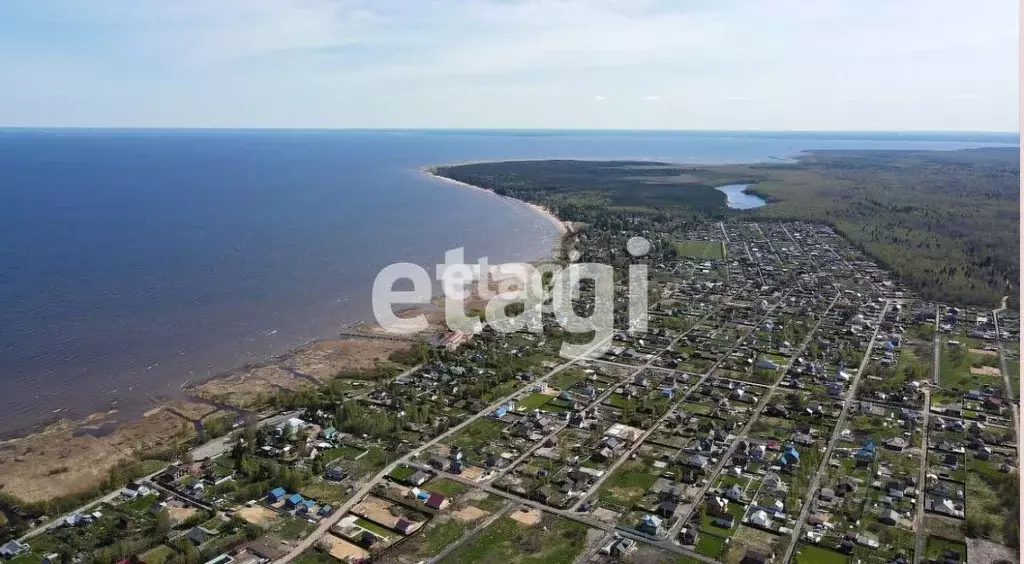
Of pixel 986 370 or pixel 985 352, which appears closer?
pixel 986 370

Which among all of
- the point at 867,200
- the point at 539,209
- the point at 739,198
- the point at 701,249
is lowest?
the point at 701,249

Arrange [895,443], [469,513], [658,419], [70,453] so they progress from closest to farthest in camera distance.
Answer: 1. [469,513]
2. [895,443]
3. [70,453]
4. [658,419]

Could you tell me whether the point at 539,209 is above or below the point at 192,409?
above

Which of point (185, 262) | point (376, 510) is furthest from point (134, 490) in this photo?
point (185, 262)

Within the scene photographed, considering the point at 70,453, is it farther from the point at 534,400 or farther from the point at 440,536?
the point at 534,400

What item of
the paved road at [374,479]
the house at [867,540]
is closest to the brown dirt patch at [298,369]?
the paved road at [374,479]

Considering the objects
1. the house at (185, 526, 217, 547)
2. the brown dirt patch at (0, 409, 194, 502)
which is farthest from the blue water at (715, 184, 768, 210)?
the house at (185, 526, 217, 547)

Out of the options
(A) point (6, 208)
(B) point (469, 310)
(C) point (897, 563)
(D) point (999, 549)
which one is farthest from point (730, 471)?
(A) point (6, 208)
